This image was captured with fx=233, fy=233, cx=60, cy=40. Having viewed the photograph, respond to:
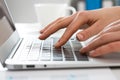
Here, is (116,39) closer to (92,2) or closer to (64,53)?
(64,53)

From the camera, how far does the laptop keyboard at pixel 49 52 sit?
0.45 metres

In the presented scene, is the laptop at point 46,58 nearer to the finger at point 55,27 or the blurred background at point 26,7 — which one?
the finger at point 55,27

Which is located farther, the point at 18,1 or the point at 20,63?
the point at 18,1

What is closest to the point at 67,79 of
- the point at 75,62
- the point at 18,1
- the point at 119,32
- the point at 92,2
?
the point at 75,62

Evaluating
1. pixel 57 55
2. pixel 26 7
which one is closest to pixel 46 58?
pixel 57 55

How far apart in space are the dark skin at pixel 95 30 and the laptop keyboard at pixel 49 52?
2 cm

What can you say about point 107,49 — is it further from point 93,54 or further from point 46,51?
point 46,51

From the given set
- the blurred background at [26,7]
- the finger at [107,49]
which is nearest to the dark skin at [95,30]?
the finger at [107,49]

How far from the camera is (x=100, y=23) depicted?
543mm

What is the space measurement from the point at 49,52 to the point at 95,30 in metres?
0.11

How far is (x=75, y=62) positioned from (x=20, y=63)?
10 cm

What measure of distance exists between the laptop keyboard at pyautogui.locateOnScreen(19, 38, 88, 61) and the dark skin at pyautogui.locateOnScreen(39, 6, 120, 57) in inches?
0.8

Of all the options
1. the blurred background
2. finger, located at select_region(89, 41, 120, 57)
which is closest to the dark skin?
finger, located at select_region(89, 41, 120, 57)

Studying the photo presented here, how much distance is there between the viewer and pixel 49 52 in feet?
1.62
